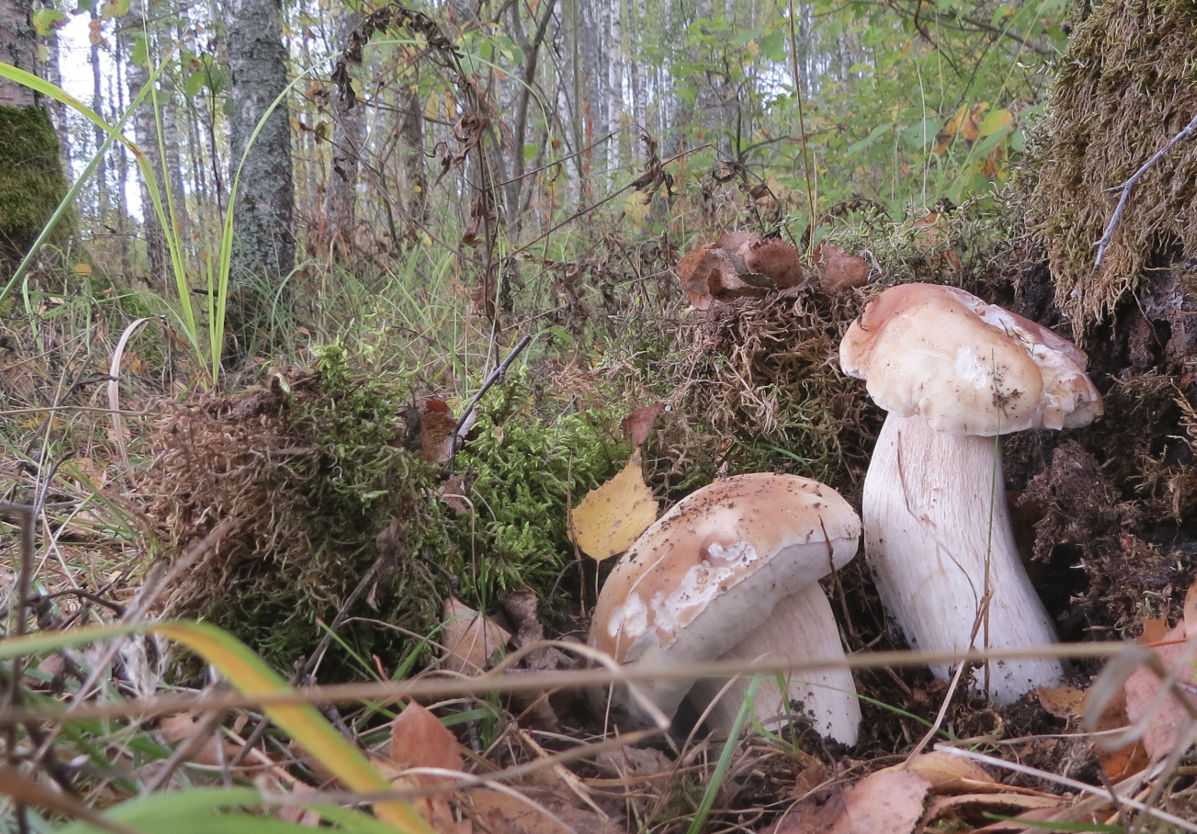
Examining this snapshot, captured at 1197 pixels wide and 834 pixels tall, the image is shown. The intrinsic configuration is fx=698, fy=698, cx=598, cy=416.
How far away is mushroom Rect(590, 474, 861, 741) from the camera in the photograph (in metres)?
1.32

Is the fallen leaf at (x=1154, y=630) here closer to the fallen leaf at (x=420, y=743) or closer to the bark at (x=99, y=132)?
the fallen leaf at (x=420, y=743)

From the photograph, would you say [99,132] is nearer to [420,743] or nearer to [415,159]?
[415,159]

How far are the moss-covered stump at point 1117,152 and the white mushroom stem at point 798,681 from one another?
107 cm

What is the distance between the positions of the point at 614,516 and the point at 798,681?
1.88 feet

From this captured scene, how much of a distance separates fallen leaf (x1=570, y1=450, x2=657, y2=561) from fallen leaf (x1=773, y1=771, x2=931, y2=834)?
0.70m

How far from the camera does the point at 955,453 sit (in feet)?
5.57

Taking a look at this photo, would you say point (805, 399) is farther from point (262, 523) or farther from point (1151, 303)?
point (262, 523)

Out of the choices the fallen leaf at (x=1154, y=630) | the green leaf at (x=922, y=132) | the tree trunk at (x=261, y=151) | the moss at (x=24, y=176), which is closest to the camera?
the fallen leaf at (x=1154, y=630)

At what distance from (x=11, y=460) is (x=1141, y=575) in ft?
11.6

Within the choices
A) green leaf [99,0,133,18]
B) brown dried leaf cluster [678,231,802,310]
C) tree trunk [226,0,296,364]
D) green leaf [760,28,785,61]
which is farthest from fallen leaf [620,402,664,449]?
green leaf [99,0,133,18]

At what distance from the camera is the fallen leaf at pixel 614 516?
1738mm

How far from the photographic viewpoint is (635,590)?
4.57ft

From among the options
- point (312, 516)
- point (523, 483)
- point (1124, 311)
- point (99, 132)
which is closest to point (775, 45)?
point (1124, 311)

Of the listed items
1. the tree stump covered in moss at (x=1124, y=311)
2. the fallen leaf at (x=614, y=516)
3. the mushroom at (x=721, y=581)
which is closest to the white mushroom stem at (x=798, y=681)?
the mushroom at (x=721, y=581)
